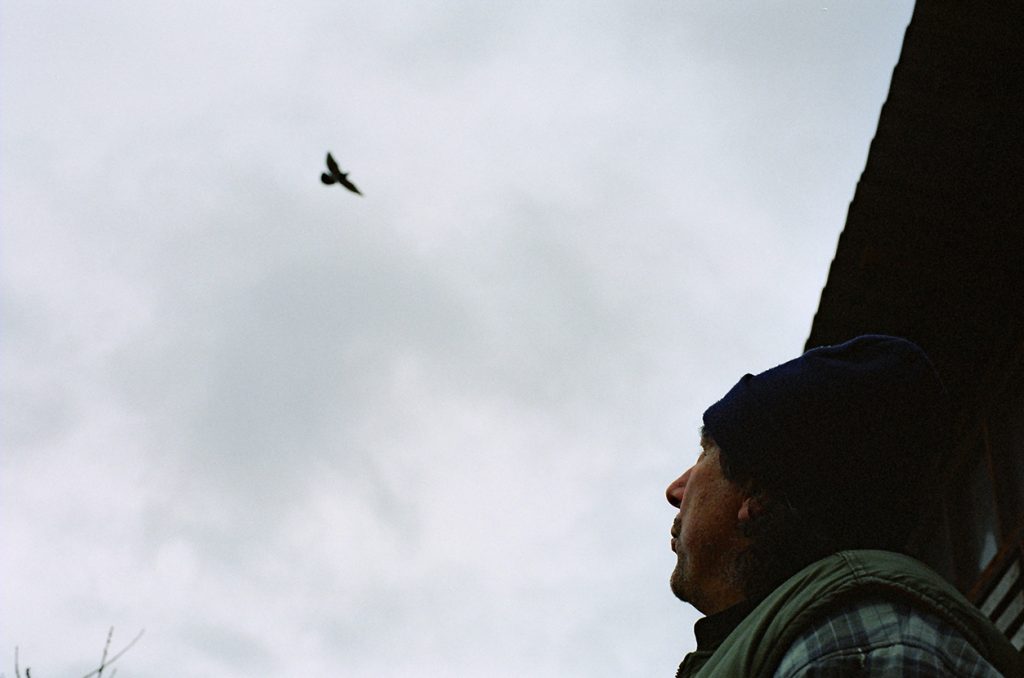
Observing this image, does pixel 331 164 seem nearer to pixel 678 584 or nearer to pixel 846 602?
pixel 678 584

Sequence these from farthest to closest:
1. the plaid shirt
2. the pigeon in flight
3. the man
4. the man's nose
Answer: the pigeon in flight, the man's nose, the man, the plaid shirt

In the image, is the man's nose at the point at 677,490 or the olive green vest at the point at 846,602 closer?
the olive green vest at the point at 846,602

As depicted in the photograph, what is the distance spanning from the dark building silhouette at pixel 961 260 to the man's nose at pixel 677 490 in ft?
15.7

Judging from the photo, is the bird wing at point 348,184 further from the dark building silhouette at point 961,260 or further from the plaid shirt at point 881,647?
the plaid shirt at point 881,647

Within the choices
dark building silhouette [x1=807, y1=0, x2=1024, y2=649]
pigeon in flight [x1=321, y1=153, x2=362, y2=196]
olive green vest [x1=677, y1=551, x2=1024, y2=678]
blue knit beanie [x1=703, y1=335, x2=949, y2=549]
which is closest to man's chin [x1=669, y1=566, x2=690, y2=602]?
blue knit beanie [x1=703, y1=335, x2=949, y2=549]

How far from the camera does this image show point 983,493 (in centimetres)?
743

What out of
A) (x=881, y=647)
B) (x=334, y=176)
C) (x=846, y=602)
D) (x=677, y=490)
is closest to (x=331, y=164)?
(x=334, y=176)

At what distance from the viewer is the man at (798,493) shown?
1.68 meters

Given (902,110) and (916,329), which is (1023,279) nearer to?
(916,329)

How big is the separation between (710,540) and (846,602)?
57 cm

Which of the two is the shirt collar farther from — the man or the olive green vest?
the olive green vest

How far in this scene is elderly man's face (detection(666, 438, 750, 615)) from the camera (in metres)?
2.11

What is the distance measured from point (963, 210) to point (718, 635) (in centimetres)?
612

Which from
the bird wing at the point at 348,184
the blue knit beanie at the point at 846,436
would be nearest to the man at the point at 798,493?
the blue knit beanie at the point at 846,436
